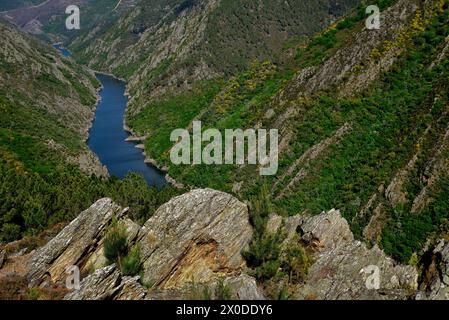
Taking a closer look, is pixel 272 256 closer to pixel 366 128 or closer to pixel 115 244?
pixel 115 244

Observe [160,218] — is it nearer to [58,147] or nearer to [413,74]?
[413,74]

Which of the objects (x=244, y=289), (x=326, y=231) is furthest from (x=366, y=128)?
(x=244, y=289)

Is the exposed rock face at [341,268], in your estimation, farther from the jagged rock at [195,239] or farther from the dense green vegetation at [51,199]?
the dense green vegetation at [51,199]

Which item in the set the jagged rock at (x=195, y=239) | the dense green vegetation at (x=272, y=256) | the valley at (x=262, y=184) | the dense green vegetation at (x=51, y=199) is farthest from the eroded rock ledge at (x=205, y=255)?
the dense green vegetation at (x=51, y=199)

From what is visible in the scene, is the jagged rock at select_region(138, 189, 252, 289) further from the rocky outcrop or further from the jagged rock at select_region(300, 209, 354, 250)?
the jagged rock at select_region(300, 209, 354, 250)

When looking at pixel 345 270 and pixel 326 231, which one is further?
pixel 326 231

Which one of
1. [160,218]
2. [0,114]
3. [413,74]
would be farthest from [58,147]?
[160,218]
